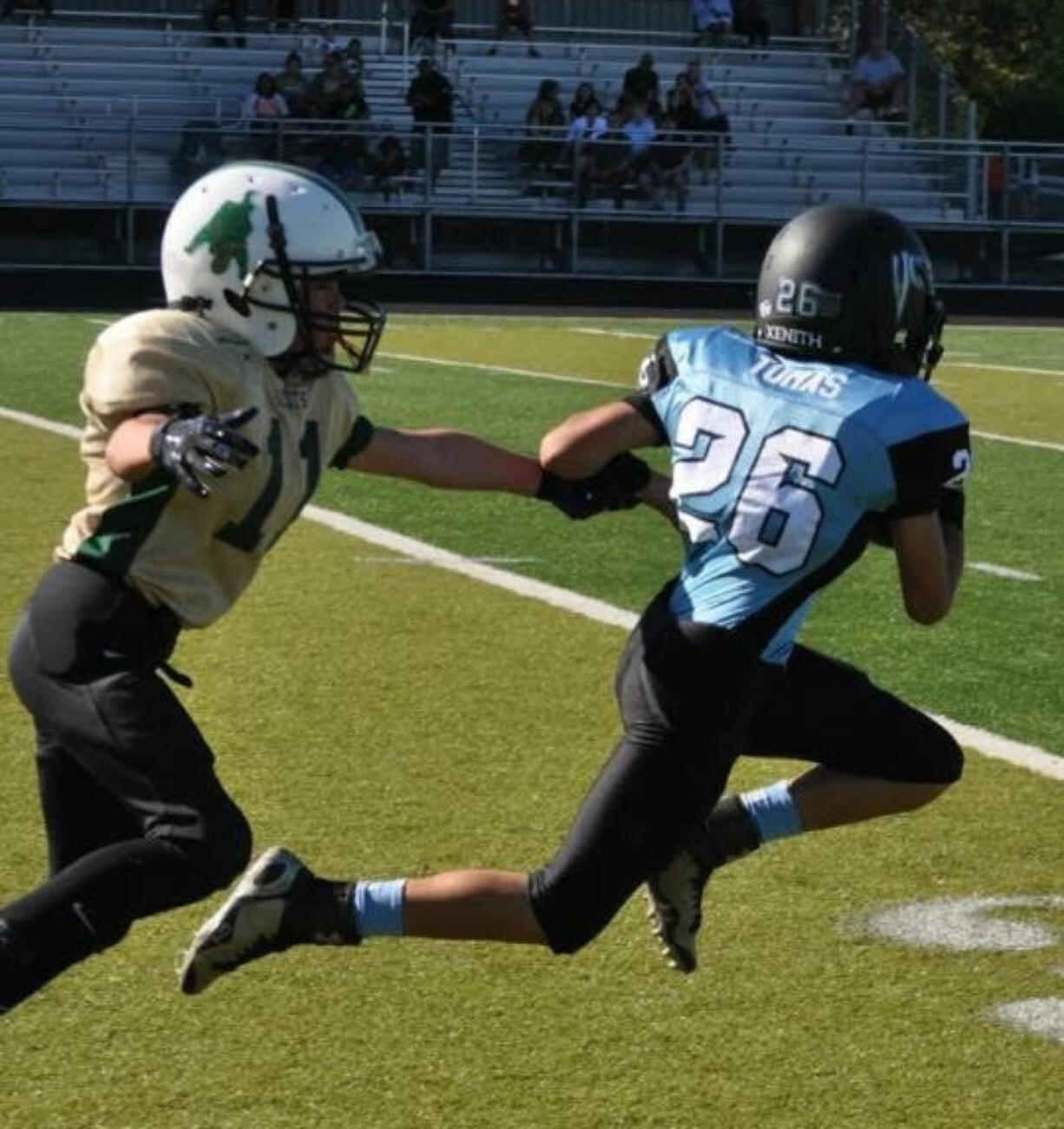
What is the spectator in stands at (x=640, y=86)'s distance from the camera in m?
28.1

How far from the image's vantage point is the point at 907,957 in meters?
4.98

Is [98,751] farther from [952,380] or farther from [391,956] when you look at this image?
[952,380]

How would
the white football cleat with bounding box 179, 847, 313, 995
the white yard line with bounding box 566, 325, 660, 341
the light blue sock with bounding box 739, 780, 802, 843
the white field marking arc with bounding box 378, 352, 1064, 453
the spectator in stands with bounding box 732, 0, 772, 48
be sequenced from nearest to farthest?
1. the white football cleat with bounding box 179, 847, 313, 995
2. the light blue sock with bounding box 739, 780, 802, 843
3. the white field marking arc with bounding box 378, 352, 1064, 453
4. the white yard line with bounding box 566, 325, 660, 341
5. the spectator in stands with bounding box 732, 0, 772, 48

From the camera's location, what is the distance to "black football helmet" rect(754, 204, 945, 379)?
175 inches

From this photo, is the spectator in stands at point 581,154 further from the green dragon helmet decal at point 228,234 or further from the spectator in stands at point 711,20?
the green dragon helmet decal at point 228,234

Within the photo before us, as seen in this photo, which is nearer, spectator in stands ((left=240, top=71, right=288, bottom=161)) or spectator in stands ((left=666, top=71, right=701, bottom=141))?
spectator in stands ((left=240, top=71, right=288, bottom=161))

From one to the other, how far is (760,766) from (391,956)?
1.94m

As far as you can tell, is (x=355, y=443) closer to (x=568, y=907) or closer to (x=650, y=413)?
(x=650, y=413)

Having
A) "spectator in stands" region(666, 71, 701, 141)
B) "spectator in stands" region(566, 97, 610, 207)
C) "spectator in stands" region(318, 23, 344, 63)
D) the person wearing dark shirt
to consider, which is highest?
"spectator in stands" region(318, 23, 344, 63)

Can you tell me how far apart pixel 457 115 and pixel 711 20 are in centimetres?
537

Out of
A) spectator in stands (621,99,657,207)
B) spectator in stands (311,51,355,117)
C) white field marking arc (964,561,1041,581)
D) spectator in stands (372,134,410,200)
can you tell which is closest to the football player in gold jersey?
white field marking arc (964,561,1041,581)

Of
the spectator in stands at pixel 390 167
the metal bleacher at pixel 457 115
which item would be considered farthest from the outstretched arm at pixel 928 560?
the spectator in stands at pixel 390 167

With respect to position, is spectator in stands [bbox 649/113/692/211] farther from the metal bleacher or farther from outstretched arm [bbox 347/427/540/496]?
outstretched arm [bbox 347/427/540/496]

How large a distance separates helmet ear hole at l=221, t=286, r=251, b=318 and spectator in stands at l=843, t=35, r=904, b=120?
89.6 feet
